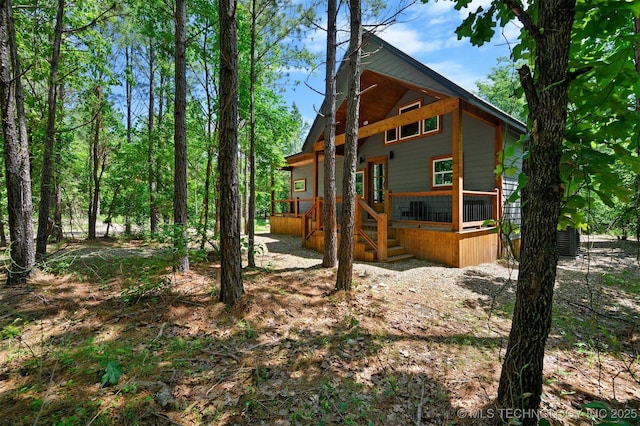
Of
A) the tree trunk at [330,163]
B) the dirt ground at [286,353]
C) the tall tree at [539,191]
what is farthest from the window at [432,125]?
the tall tree at [539,191]

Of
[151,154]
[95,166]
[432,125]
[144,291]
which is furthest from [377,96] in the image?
[95,166]

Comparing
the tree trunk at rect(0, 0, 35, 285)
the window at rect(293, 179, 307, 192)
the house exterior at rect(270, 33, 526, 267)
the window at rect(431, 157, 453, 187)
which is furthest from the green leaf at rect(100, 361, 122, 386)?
the window at rect(293, 179, 307, 192)

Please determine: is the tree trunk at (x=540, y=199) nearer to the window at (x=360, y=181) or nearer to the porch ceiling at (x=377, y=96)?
the porch ceiling at (x=377, y=96)

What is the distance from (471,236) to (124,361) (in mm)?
7364

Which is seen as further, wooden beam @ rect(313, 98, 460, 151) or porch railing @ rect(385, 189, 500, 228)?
porch railing @ rect(385, 189, 500, 228)

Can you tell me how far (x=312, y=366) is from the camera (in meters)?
2.71

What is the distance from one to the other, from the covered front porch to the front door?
5.90 ft

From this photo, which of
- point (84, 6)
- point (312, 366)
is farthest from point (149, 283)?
point (84, 6)

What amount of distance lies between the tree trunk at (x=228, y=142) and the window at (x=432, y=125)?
7516 millimetres

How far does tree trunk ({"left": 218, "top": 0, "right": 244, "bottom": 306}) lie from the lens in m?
3.56

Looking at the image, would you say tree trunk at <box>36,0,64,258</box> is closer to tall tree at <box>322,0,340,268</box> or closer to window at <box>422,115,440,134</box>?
tall tree at <box>322,0,340,268</box>

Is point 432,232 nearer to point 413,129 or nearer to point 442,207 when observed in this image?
point 442,207

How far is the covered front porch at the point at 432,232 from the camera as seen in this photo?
666cm

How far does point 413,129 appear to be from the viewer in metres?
9.90
